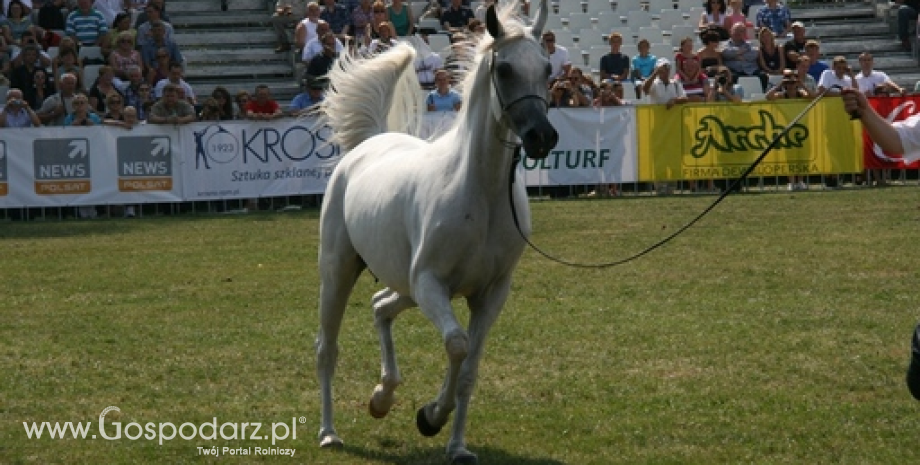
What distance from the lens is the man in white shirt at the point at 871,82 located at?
24859 millimetres

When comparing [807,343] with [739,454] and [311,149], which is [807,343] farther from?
[311,149]

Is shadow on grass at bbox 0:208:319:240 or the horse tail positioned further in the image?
shadow on grass at bbox 0:208:319:240

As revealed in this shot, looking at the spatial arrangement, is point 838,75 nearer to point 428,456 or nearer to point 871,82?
point 871,82

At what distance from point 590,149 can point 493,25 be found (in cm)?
1659

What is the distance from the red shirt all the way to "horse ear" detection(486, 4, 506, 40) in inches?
644

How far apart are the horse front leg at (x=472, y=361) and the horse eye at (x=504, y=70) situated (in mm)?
1097

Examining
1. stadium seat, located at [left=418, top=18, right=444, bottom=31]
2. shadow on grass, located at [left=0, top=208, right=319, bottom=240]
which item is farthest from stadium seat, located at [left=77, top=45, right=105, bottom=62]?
stadium seat, located at [left=418, top=18, right=444, bottom=31]

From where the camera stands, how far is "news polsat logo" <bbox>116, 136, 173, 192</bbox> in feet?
74.5

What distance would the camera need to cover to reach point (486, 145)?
7.66m

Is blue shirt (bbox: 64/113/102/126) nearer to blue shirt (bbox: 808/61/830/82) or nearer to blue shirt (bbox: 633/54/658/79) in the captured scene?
blue shirt (bbox: 633/54/658/79)

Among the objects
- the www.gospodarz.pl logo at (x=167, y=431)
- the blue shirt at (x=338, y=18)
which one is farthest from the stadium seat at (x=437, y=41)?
the www.gospodarz.pl logo at (x=167, y=431)

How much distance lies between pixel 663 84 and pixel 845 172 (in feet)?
10.6

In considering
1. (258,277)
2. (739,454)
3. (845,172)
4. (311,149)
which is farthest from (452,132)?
(845,172)

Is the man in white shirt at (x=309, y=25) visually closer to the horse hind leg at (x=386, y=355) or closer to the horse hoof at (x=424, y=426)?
the horse hind leg at (x=386, y=355)
